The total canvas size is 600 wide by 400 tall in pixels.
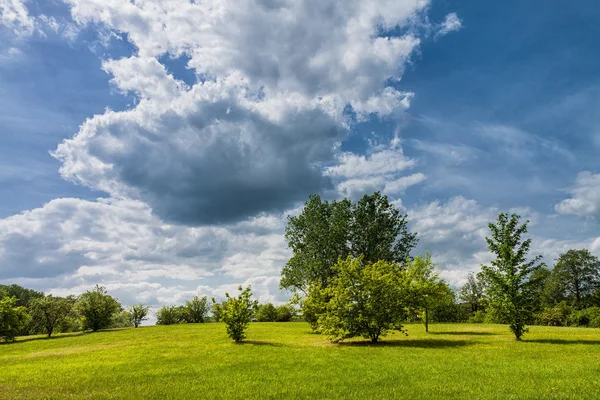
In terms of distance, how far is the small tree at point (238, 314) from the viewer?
36.6 metres

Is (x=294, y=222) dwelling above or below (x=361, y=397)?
above

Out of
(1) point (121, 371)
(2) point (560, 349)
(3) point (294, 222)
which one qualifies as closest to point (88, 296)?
(3) point (294, 222)

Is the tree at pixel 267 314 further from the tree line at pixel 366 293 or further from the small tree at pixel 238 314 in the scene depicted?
the small tree at pixel 238 314

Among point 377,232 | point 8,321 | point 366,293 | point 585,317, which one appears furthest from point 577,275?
point 8,321

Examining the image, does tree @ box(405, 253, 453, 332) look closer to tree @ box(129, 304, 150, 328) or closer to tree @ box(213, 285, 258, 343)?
tree @ box(213, 285, 258, 343)

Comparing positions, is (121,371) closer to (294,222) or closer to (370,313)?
(370,313)

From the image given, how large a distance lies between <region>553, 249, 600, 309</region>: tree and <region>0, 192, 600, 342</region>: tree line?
7.5 inches

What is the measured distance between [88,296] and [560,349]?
228 ft

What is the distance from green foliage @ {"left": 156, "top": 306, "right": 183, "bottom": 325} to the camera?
79.9m

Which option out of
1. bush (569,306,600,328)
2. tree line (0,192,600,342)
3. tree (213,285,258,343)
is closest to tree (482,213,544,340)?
tree line (0,192,600,342)

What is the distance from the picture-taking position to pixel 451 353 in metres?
25.6

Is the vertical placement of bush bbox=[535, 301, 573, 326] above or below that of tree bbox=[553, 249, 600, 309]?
below

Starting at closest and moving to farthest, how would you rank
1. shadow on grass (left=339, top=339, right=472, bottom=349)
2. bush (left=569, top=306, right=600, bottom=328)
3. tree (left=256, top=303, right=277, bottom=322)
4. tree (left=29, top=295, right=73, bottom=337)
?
shadow on grass (left=339, top=339, right=472, bottom=349)
tree (left=29, top=295, right=73, bottom=337)
bush (left=569, top=306, right=600, bottom=328)
tree (left=256, top=303, right=277, bottom=322)

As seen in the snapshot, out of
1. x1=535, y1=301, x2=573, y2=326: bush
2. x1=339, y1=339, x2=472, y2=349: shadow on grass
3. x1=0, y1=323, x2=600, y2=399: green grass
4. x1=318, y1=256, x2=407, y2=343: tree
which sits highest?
x1=318, y1=256, x2=407, y2=343: tree
